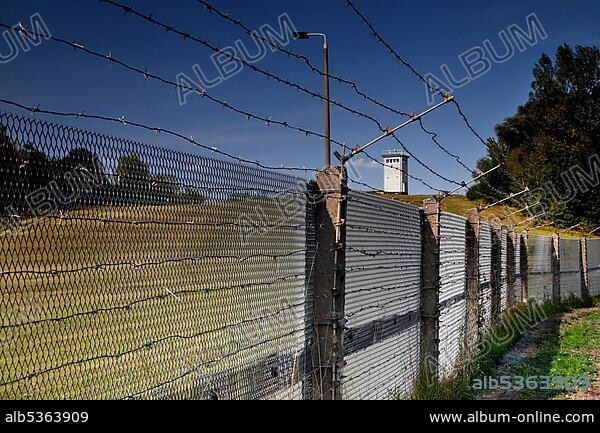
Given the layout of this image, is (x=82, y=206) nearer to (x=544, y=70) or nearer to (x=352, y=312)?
(x=352, y=312)

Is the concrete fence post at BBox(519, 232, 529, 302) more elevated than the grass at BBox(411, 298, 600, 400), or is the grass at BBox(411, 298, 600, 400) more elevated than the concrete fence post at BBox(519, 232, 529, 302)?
the concrete fence post at BBox(519, 232, 529, 302)

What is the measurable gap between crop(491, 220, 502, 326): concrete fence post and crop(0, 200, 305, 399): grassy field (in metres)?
8.37

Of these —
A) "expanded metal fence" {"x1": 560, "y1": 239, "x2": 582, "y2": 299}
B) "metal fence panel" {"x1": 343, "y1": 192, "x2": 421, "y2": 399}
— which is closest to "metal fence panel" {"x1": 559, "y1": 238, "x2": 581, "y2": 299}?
"expanded metal fence" {"x1": 560, "y1": 239, "x2": 582, "y2": 299}

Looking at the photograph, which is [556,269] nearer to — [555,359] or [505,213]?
[505,213]

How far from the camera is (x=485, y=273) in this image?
1107cm

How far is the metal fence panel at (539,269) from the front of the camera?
16422 mm

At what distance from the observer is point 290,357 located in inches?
168

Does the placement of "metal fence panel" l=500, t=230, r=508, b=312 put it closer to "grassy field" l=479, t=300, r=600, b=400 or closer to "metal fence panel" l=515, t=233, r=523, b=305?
"grassy field" l=479, t=300, r=600, b=400

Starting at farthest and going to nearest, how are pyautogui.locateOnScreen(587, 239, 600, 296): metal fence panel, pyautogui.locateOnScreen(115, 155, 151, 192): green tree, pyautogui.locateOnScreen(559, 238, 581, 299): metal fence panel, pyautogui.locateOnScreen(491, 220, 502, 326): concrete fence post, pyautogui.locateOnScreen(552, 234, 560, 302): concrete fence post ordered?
pyautogui.locateOnScreen(587, 239, 600, 296): metal fence panel
pyautogui.locateOnScreen(559, 238, 581, 299): metal fence panel
pyautogui.locateOnScreen(552, 234, 560, 302): concrete fence post
pyautogui.locateOnScreen(491, 220, 502, 326): concrete fence post
pyautogui.locateOnScreen(115, 155, 151, 192): green tree

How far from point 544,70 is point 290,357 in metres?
49.3

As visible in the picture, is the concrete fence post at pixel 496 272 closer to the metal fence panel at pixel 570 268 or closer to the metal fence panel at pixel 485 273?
the metal fence panel at pixel 485 273

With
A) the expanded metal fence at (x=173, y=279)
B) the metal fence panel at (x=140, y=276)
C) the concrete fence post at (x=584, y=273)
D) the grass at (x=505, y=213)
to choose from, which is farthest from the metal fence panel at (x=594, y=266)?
the metal fence panel at (x=140, y=276)

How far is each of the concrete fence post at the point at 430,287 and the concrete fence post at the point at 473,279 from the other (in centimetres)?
212

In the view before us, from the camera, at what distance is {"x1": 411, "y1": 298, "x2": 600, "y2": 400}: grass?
6703mm
